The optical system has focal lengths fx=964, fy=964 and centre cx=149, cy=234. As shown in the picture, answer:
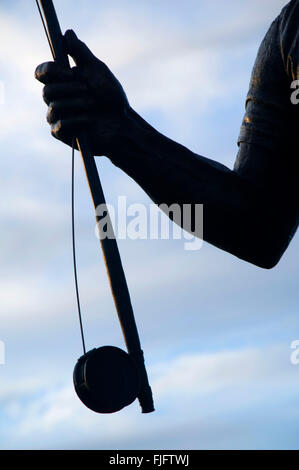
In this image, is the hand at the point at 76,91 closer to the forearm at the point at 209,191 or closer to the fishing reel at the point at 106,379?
the forearm at the point at 209,191

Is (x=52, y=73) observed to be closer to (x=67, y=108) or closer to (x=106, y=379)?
(x=67, y=108)

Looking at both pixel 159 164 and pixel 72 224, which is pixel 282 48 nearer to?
pixel 159 164

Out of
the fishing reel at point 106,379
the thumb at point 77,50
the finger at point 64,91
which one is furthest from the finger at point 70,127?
the fishing reel at point 106,379

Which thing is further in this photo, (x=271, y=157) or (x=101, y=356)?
(x=271, y=157)

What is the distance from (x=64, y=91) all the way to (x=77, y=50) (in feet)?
0.75

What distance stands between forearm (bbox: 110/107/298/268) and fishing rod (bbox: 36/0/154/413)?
50 centimetres

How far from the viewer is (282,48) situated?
224 inches

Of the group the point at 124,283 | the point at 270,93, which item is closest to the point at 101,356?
the point at 124,283

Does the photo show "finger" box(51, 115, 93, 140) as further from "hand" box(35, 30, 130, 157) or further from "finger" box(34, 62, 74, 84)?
"finger" box(34, 62, 74, 84)

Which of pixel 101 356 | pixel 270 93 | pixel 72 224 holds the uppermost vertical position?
pixel 270 93

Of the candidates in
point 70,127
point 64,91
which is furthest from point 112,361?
point 64,91

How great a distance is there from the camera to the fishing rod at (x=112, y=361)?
435cm

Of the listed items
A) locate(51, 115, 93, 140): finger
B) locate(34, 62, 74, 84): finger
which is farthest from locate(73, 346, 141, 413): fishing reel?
locate(34, 62, 74, 84): finger

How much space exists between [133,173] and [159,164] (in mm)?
155
